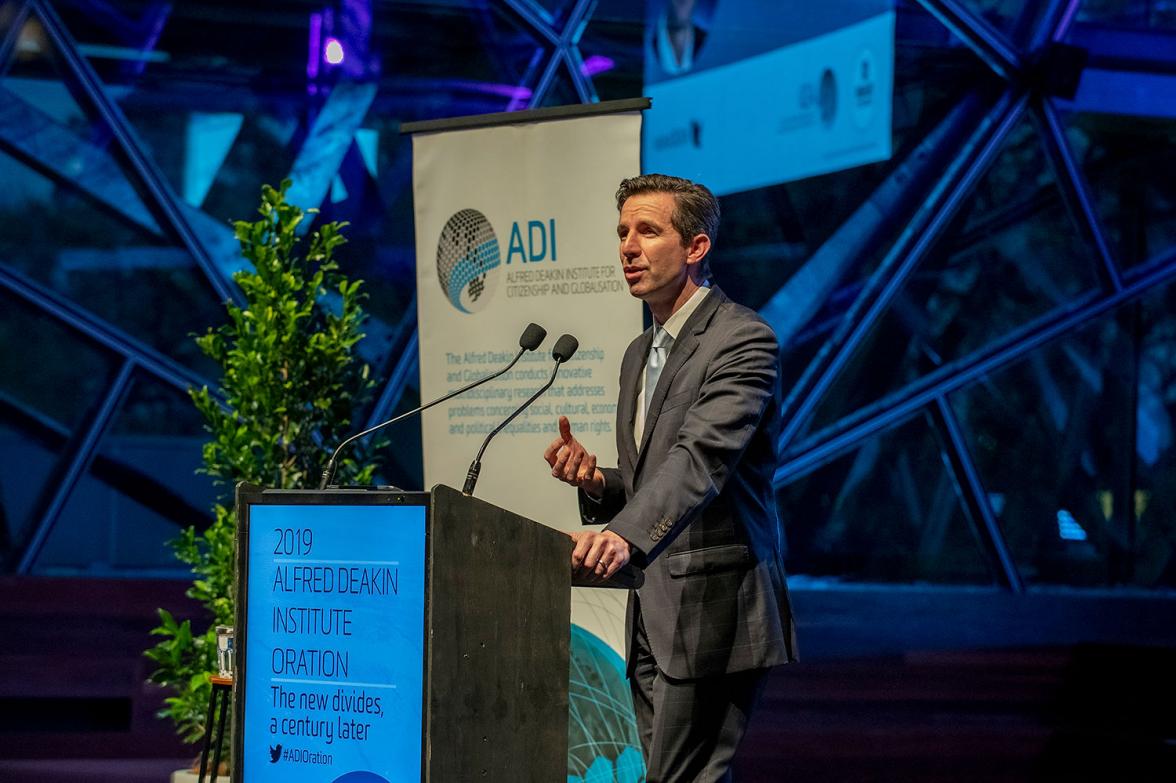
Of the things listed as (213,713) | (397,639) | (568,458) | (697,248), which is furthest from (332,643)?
(213,713)

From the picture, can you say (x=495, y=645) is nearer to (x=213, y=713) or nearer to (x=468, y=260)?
(x=213, y=713)

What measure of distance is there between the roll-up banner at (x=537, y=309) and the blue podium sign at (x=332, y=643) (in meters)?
1.78

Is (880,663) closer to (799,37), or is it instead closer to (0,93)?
(799,37)

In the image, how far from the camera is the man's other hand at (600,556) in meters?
1.94

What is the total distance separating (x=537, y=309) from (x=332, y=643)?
2.01 m

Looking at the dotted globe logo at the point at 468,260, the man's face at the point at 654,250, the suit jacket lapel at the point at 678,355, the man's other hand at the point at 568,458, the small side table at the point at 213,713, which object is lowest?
the small side table at the point at 213,713

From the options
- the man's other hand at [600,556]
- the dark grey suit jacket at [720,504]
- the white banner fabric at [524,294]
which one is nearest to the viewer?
the man's other hand at [600,556]

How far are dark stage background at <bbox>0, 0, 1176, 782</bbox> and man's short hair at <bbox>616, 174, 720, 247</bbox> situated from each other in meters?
3.26

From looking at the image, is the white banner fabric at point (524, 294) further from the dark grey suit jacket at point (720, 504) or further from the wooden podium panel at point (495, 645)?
the wooden podium panel at point (495, 645)

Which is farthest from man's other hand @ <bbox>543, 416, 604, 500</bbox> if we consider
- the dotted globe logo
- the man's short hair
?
the dotted globe logo

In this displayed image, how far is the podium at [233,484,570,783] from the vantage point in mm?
1800

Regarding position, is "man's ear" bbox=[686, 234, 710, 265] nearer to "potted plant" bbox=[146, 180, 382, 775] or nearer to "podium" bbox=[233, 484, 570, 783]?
"podium" bbox=[233, 484, 570, 783]

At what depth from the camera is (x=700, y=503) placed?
82.2 inches


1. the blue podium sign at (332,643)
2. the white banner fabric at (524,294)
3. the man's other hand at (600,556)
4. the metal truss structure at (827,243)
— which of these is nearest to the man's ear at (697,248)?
the man's other hand at (600,556)
